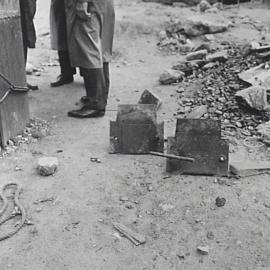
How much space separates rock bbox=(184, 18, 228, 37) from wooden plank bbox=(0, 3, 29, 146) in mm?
4918

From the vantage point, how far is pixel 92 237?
2.59 m

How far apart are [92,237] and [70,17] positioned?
2.38 metres

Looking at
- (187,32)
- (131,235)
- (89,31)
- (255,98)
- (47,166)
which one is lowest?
(131,235)

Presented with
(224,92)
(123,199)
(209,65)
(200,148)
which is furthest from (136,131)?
(209,65)

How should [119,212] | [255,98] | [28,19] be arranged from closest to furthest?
1. [119,212]
2. [255,98]
3. [28,19]

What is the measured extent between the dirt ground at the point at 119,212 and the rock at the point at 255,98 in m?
0.77

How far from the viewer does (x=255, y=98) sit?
4273mm

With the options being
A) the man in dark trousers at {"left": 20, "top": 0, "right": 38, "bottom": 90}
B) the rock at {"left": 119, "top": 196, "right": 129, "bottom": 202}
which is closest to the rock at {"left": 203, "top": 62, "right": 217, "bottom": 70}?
the man in dark trousers at {"left": 20, "top": 0, "right": 38, "bottom": 90}

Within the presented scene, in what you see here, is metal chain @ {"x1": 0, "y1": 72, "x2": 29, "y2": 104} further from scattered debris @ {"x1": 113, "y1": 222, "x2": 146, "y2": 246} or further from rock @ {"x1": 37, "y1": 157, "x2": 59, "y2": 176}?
scattered debris @ {"x1": 113, "y1": 222, "x2": 146, "y2": 246}

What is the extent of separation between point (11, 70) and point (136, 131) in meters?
1.22

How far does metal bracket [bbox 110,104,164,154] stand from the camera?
3.62 meters

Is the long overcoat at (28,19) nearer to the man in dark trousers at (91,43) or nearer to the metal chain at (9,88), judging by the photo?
the man in dark trousers at (91,43)

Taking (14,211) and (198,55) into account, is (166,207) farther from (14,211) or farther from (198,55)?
(198,55)

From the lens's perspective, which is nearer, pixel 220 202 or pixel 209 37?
pixel 220 202
